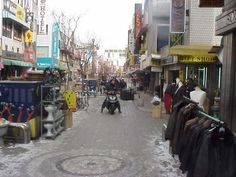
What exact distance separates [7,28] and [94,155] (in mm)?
28288

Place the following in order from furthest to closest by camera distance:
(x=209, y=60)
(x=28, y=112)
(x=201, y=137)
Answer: (x=209, y=60), (x=28, y=112), (x=201, y=137)

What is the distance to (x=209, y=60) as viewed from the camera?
16172 millimetres

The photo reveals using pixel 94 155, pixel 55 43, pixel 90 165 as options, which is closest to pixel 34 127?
pixel 94 155

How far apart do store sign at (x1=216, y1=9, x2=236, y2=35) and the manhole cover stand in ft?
13.5

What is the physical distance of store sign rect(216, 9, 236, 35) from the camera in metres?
8.92

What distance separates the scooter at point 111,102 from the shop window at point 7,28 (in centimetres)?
1782

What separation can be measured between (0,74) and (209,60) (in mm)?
20644

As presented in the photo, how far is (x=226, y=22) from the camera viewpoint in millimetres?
9453

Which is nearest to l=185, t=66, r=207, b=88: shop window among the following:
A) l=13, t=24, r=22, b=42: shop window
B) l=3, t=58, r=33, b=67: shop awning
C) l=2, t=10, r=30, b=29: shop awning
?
l=3, t=58, r=33, b=67: shop awning

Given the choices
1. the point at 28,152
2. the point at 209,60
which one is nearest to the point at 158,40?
the point at 209,60

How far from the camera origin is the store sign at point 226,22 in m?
8.92

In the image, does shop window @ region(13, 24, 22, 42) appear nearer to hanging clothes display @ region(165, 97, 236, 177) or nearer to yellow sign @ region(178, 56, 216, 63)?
yellow sign @ region(178, 56, 216, 63)

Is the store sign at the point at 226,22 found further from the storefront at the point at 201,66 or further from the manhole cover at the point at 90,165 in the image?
the storefront at the point at 201,66

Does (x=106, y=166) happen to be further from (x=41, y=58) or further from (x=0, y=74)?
(x=41, y=58)
